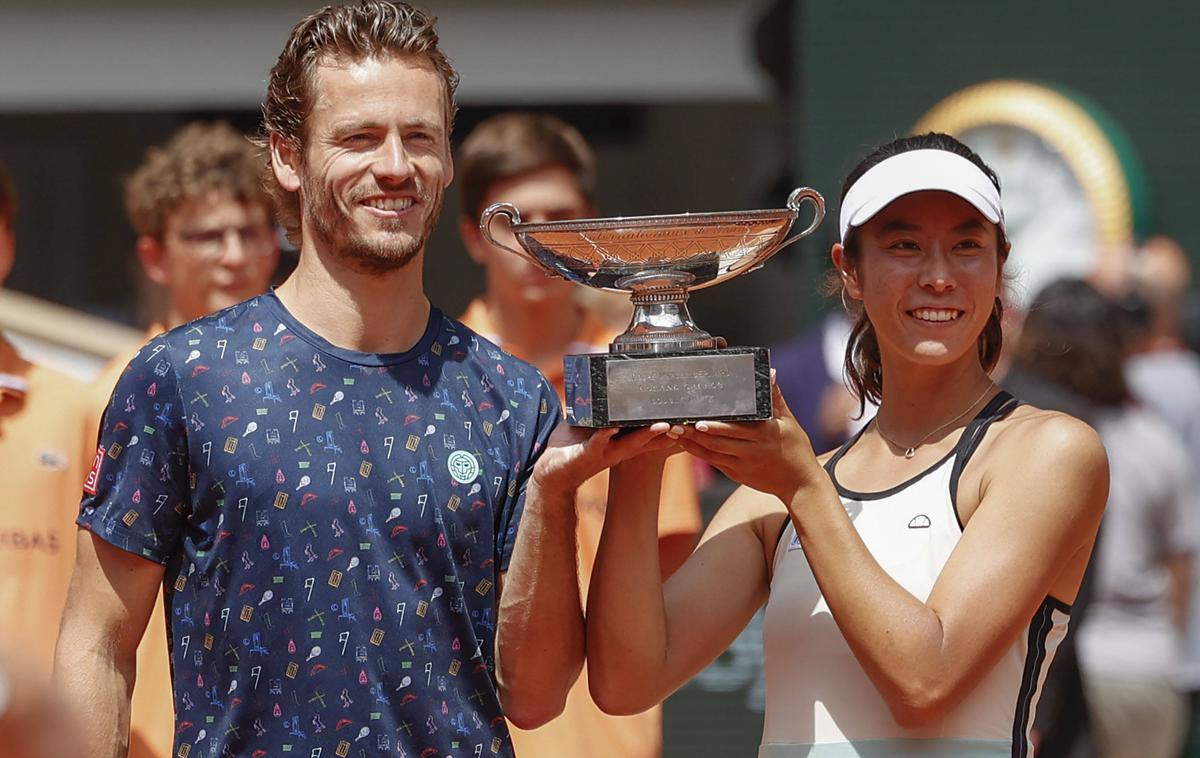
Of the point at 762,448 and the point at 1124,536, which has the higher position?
the point at 762,448

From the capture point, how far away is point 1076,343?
464 centimetres

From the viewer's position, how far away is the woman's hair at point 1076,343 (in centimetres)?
462

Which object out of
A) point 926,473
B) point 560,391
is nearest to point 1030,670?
point 926,473

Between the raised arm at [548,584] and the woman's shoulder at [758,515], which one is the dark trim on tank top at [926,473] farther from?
the raised arm at [548,584]

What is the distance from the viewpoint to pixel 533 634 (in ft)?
7.98

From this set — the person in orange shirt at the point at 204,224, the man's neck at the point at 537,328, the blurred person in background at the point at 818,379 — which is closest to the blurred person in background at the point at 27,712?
the man's neck at the point at 537,328

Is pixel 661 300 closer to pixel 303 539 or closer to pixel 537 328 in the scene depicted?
pixel 303 539

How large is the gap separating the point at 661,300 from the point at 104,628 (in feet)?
2.86

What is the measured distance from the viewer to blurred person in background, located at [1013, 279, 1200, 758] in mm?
4699

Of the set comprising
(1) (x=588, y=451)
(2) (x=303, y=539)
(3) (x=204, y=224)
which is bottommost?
(2) (x=303, y=539)

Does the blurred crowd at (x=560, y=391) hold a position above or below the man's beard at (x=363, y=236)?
below

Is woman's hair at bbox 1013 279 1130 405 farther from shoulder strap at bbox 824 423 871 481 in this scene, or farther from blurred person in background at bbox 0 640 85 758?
blurred person in background at bbox 0 640 85 758

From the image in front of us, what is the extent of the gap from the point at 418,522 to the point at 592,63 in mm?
4833

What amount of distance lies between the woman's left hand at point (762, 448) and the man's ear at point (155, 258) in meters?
2.07
